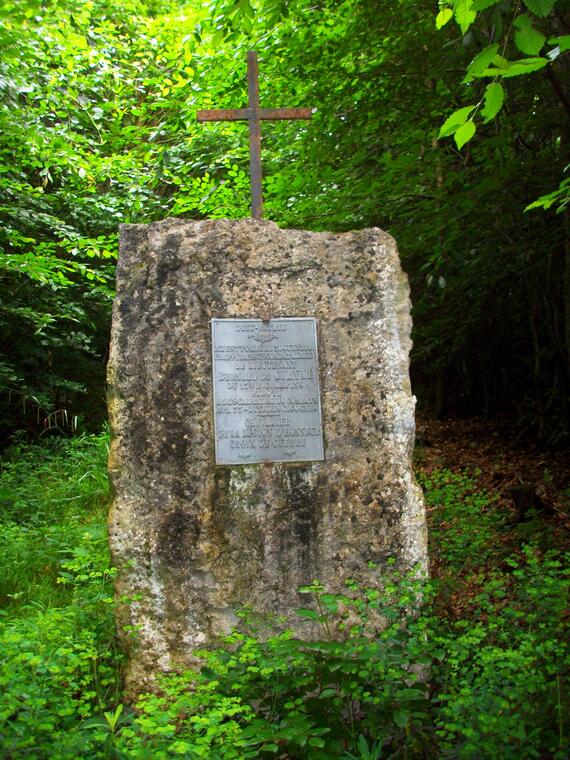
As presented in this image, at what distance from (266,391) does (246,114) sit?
1758 millimetres

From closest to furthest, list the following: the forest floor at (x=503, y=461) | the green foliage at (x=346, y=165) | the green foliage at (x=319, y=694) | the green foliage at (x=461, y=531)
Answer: the green foliage at (x=319, y=694)
the green foliage at (x=461, y=531)
the green foliage at (x=346, y=165)
the forest floor at (x=503, y=461)

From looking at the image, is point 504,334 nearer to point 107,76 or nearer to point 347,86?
point 347,86

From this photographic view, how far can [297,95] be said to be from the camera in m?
6.78

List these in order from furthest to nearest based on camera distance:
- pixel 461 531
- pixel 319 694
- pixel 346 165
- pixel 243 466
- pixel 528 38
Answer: pixel 346 165
pixel 461 531
pixel 243 466
pixel 319 694
pixel 528 38

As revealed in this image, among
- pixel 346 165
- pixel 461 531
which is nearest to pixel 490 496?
pixel 461 531

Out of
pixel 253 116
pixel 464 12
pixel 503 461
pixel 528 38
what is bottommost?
pixel 503 461

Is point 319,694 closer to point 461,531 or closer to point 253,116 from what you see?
Result: point 461,531

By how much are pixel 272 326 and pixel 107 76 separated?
6.96m

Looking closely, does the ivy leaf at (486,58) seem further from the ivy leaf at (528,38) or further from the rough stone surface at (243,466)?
the rough stone surface at (243,466)

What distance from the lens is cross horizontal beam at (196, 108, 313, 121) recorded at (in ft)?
13.9

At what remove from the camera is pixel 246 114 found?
429 centimetres

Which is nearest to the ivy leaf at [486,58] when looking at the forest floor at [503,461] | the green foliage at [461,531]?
the green foliage at [461,531]

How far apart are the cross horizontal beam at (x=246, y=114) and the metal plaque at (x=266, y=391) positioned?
1.40 m

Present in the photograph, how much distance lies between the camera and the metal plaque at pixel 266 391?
3.52 m
